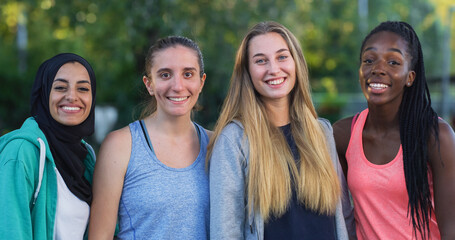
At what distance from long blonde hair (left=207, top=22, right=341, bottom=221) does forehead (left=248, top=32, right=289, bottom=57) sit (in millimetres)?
28

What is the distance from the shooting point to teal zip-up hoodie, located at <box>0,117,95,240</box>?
7.47 feet

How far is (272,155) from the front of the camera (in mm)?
2758

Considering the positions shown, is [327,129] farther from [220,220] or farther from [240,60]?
[220,220]

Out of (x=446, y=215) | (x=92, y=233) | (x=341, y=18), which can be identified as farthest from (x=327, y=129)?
(x=341, y=18)

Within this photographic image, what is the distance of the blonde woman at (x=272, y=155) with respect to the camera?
2.65 m

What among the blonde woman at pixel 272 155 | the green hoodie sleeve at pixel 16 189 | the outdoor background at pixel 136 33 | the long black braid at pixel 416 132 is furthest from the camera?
the outdoor background at pixel 136 33

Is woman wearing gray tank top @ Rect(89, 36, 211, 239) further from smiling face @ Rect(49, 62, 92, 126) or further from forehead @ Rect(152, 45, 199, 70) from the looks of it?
smiling face @ Rect(49, 62, 92, 126)

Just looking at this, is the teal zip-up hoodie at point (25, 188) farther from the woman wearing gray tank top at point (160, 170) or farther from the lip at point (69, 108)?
the woman wearing gray tank top at point (160, 170)

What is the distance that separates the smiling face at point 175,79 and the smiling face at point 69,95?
1.42 feet

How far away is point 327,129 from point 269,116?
15.6 inches

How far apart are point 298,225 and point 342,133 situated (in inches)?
32.7

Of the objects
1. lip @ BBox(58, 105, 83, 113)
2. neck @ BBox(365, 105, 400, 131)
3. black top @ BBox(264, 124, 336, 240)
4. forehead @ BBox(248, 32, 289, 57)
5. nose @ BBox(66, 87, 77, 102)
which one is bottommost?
black top @ BBox(264, 124, 336, 240)

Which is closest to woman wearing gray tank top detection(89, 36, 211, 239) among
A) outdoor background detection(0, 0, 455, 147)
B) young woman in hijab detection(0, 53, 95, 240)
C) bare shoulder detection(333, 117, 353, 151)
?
young woman in hijab detection(0, 53, 95, 240)

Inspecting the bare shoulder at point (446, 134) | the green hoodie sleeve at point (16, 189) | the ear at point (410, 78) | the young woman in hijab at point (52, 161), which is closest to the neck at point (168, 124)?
the young woman in hijab at point (52, 161)
